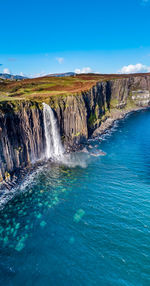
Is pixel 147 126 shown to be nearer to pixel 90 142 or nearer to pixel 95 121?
pixel 95 121

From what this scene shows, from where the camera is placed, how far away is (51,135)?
173 ft

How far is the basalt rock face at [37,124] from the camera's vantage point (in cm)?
3869

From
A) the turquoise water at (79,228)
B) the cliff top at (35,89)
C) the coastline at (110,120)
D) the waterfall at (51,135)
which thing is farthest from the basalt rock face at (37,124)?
the turquoise water at (79,228)

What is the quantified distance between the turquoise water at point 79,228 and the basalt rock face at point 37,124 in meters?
6.42

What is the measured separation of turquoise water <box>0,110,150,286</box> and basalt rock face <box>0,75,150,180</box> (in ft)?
21.1

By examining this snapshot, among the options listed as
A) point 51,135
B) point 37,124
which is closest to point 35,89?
point 51,135

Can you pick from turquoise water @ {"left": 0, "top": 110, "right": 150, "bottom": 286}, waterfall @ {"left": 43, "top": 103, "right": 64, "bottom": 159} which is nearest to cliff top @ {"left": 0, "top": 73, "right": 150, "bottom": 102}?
waterfall @ {"left": 43, "top": 103, "right": 64, "bottom": 159}

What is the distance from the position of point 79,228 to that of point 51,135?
106 feet

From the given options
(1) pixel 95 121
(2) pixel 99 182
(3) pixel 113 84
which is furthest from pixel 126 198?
(3) pixel 113 84

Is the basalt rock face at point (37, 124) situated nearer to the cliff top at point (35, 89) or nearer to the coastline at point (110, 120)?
the coastline at point (110, 120)

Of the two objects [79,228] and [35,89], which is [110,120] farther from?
[79,228]

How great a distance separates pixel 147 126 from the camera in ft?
279

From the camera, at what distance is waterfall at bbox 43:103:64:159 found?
51156mm

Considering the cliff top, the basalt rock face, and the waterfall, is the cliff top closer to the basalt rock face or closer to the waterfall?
the basalt rock face
